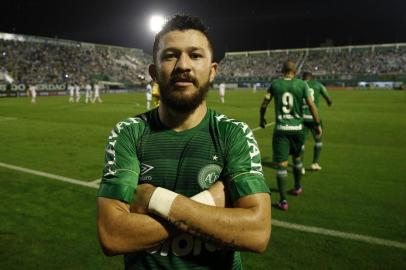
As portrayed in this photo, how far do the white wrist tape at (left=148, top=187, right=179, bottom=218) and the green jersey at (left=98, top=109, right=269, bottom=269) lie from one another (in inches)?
8.0

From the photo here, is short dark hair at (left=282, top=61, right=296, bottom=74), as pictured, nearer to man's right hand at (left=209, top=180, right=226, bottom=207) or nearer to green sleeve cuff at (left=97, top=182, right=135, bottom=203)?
man's right hand at (left=209, top=180, right=226, bottom=207)

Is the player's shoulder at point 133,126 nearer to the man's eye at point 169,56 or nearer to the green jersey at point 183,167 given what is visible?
the green jersey at point 183,167

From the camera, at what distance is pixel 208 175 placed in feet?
7.03

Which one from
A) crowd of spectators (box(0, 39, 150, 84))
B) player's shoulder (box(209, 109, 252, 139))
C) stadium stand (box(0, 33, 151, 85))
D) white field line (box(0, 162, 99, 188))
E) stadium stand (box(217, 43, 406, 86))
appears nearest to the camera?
player's shoulder (box(209, 109, 252, 139))

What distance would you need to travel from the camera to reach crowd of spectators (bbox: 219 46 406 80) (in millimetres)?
76000

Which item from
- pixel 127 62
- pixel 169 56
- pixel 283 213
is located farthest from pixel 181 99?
pixel 127 62

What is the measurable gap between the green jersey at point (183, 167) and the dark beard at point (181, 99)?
161mm

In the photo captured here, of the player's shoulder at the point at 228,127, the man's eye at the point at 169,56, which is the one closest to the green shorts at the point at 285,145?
the player's shoulder at the point at 228,127

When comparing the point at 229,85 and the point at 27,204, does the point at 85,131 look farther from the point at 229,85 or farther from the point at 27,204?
the point at 229,85

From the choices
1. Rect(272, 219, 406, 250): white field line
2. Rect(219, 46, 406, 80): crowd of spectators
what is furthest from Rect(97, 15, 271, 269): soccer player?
Rect(219, 46, 406, 80): crowd of spectators

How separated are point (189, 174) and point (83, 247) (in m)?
3.25

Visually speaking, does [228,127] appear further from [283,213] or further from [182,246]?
[283,213]

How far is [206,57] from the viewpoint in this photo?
2162 millimetres

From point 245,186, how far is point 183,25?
3.46 ft
